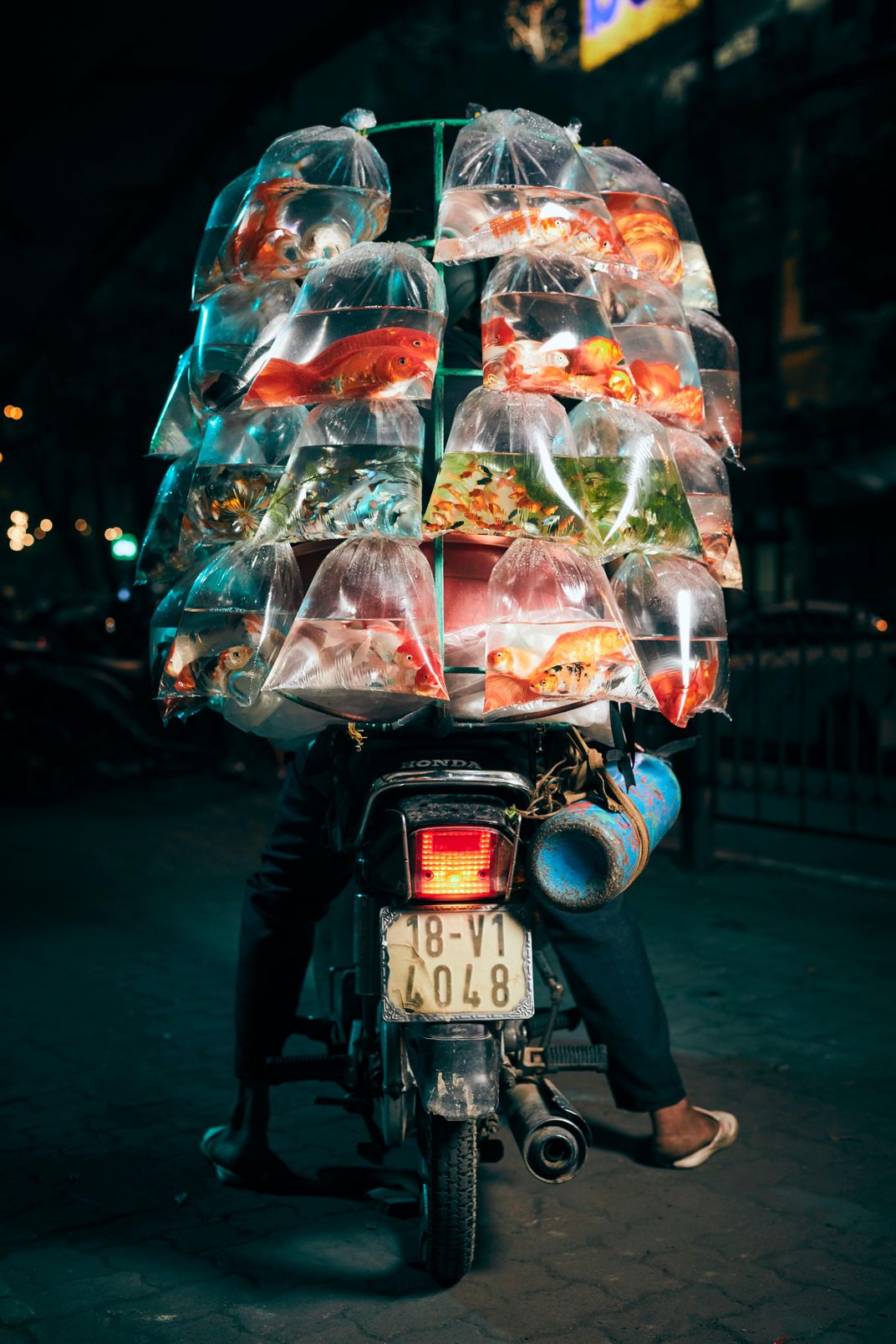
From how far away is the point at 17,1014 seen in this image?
15.8 ft

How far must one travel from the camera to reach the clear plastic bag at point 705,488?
335cm

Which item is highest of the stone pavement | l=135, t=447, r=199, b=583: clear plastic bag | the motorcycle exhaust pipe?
l=135, t=447, r=199, b=583: clear plastic bag

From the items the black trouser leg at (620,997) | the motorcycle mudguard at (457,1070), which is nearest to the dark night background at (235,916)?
the black trouser leg at (620,997)

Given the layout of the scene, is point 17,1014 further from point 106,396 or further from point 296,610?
point 106,396

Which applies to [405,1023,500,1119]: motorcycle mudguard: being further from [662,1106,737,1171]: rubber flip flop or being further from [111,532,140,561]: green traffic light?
[111,532,140,561]: green traffic light

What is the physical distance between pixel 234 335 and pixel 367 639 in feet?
3.00

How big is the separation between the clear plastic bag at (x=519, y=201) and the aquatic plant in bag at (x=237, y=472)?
0.55 metres

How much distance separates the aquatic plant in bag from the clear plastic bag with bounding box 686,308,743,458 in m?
1.08

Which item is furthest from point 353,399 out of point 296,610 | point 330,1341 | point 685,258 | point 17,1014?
point 17,1014

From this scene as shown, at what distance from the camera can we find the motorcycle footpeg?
10.6 ft

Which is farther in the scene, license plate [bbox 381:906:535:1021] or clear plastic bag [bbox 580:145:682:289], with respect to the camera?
clear plastic bag [bbox 580:145:682:289]

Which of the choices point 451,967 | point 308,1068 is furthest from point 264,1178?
point 451,967

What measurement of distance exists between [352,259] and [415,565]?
26.5 inches

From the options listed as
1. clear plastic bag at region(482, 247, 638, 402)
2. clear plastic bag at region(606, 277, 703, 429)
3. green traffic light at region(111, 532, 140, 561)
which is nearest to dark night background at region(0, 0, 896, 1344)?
green traffic light at region(111, 532, 140, 561)
